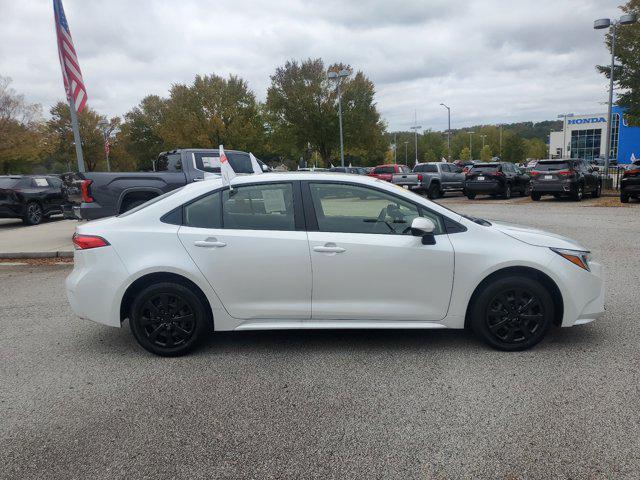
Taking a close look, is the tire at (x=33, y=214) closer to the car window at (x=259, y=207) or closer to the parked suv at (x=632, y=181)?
the car window at (x=259, y=207)

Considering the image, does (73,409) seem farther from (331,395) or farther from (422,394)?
(422,394)

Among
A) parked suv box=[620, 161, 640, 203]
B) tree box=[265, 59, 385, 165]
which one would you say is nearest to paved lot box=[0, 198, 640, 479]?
parked suv box=[620, 161, 640, 203]

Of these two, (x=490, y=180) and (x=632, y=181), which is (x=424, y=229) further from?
(x=490, y=180)

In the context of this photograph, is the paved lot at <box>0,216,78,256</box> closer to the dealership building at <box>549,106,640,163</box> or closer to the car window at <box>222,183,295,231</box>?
the car window at <box>222,183,295,231</box>

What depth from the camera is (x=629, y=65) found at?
20594 millimetres

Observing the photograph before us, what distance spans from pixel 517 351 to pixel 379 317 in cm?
123

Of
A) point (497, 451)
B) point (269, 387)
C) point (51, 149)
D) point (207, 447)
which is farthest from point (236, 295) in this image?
point (51, 149)

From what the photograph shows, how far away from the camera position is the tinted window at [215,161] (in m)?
11.0

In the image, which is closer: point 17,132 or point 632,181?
point 632,181

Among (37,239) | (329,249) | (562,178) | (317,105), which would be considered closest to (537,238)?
(329,249)

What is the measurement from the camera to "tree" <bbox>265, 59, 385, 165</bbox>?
1681 inches

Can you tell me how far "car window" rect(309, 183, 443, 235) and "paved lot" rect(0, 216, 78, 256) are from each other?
24.3 feet

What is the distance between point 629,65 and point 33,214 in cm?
2375

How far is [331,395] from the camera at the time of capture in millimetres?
3561
